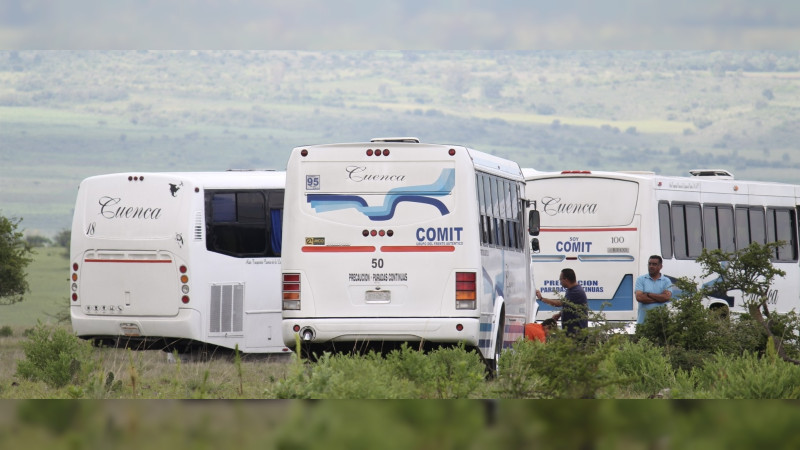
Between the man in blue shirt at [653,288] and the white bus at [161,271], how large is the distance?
6.19 metres

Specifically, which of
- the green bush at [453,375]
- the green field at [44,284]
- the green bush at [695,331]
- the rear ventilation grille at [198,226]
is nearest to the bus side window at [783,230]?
the green bush at [695,331]

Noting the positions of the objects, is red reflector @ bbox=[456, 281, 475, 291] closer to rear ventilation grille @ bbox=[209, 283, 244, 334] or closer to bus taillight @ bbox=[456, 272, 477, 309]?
bus taillight @ bbox=[456, 272, 477, 309]

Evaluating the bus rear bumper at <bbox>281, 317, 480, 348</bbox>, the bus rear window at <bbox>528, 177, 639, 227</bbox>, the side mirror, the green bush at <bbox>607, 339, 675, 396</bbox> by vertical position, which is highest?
the bus rear window at <bbox>528, 177, 639, 227</bbox>

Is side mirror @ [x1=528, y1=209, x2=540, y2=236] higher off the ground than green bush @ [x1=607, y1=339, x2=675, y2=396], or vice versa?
side mirror @ [x1=528, y1=209, x2=540, y2=236]

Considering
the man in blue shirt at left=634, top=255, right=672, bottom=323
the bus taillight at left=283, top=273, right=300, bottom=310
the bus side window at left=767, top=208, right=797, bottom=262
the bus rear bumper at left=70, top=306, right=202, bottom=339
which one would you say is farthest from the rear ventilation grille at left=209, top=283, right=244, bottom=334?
the bus side window at left=767, top=208, right=797, bottom=262

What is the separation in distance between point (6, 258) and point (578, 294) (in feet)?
81.9

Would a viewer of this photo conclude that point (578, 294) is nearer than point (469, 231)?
No

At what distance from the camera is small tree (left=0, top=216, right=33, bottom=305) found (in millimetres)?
35781

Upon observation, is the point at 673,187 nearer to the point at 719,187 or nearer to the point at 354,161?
the point at 719,187

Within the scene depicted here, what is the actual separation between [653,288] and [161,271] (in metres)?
8.10

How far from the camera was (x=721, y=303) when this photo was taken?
22328 millimetres

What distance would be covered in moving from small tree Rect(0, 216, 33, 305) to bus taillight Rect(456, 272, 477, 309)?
25092 millimetres

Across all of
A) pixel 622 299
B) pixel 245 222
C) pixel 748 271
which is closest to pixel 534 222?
pixel 748 271

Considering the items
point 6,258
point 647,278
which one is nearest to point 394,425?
point 647,278
